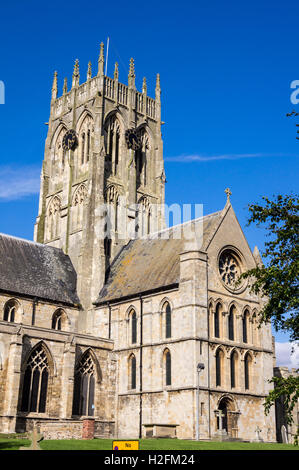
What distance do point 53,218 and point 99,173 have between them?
799cm

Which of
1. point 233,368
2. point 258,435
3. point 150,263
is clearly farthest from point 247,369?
point 150,263

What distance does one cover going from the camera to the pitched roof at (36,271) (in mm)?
45406

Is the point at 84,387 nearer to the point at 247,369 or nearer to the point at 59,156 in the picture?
the point at 247,369

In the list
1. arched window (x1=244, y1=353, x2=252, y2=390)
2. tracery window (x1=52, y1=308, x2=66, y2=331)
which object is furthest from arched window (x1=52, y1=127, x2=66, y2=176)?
arched window (x1=244, y1=353, x2=252, y2=390)

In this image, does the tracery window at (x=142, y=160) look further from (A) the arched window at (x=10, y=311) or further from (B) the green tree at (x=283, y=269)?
(B) the green tree at (x=283, y=269)

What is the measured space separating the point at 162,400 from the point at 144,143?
101ft

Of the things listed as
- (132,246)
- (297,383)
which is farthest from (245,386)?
(297,383)

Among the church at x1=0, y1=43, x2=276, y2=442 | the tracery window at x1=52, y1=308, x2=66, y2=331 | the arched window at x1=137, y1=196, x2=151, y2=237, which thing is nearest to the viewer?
the church at x1=0, y1=43, x2=276, y2=442

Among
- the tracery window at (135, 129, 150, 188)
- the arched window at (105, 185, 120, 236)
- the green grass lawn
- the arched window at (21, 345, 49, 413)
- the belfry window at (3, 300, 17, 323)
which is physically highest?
the tracery window at (135, 129, 150, 188)

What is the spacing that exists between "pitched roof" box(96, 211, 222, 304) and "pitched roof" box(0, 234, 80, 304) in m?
3.39

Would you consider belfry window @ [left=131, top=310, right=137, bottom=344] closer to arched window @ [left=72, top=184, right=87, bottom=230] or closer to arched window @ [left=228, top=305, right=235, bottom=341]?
arched window @ [left=228, top=305, right=235, bottom=341]

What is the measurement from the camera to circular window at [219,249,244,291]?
43156 mm

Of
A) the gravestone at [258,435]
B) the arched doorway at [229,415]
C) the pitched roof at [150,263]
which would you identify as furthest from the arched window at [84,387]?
the gravestone at [258,435]

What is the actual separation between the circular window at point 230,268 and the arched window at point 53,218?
1967cm
